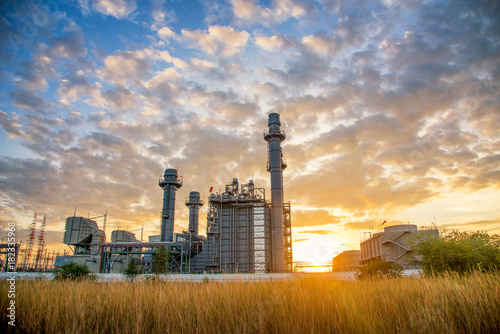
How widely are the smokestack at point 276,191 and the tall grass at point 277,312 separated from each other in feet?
151

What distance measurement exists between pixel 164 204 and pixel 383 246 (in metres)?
47.0

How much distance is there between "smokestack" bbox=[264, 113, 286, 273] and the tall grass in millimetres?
46125

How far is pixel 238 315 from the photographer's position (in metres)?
8.50

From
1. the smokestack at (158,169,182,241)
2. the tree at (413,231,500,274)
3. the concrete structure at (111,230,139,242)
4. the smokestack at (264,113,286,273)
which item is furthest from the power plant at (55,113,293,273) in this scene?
the tree at (413,231,500,274)

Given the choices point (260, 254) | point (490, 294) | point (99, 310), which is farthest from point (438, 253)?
point (260, 254)

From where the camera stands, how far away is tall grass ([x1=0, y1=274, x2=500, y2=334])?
760 cm

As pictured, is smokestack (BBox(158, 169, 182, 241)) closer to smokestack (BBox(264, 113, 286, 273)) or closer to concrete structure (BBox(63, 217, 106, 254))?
concrete structure (BBox(63, 217, 106, 254))

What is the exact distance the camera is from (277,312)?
808cm

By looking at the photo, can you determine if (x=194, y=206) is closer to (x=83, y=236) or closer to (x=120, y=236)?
(x=120, y=236)

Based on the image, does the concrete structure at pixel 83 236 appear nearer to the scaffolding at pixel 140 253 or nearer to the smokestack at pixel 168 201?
the scaffolding at pixel 140 253

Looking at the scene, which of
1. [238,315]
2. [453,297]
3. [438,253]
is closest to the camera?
[238,315]

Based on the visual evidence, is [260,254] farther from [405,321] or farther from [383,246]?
[405,321]

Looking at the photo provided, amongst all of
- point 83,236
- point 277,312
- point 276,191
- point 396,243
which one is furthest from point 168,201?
point 277,312

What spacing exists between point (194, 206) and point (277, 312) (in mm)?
79492
